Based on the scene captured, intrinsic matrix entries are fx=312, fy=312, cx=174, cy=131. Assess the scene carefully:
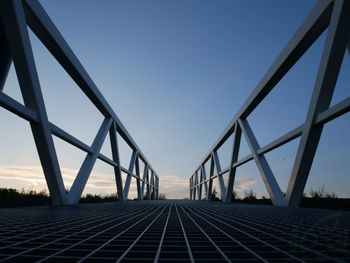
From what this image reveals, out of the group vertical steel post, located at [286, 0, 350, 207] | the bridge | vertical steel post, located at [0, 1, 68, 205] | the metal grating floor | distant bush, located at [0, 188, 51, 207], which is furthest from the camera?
distant bush, located at [0, 188, 51, 207]

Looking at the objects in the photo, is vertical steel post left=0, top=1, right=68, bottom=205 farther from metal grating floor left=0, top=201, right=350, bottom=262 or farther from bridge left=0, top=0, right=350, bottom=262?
metal grating floor left=0, top=201, right=350, bottom=262

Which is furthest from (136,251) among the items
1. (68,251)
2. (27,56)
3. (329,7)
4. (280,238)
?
(329,7)

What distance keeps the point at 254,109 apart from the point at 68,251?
11.4m

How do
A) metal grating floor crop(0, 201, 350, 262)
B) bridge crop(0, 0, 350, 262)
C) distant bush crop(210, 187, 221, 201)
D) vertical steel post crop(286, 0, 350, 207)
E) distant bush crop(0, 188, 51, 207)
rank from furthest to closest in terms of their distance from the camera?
distant bush crop(210, 187, 221, 201) < distant bush crop(0, 188, 51, 207) < vertical steel post crop(286, 0, 350, 207) < bridge crop(0, 0, 350, 262) < metal grating floor crop(0, 201, 350, 262)

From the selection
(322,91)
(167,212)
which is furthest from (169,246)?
(322,91)

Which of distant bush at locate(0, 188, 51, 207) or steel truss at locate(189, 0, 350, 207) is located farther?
distant bush at locate(0, 188, 51, 207)

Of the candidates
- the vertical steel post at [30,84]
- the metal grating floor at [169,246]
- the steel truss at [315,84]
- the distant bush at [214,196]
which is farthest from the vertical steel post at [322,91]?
the distant bush at [214,196]

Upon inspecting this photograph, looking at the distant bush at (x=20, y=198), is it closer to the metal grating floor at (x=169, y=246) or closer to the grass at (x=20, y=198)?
the grass at (x=20, y=198)

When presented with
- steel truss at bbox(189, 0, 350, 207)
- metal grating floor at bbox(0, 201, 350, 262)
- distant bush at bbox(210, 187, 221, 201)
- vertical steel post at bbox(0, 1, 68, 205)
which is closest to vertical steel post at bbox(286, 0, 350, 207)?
steel truss at bbox(189, 0, 350, 207)

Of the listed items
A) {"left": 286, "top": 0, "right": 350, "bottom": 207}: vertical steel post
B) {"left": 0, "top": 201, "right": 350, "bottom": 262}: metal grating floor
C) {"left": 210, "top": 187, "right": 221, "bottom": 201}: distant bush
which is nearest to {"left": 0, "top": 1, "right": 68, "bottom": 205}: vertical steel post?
{"left": 0, "top": 201, "right": 350, "bottom": 262}: metal grating floor

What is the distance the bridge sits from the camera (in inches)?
87.8

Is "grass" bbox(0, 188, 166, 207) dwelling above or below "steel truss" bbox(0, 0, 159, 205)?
below

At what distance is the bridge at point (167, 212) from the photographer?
223 centimetres

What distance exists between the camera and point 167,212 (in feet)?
22.3
